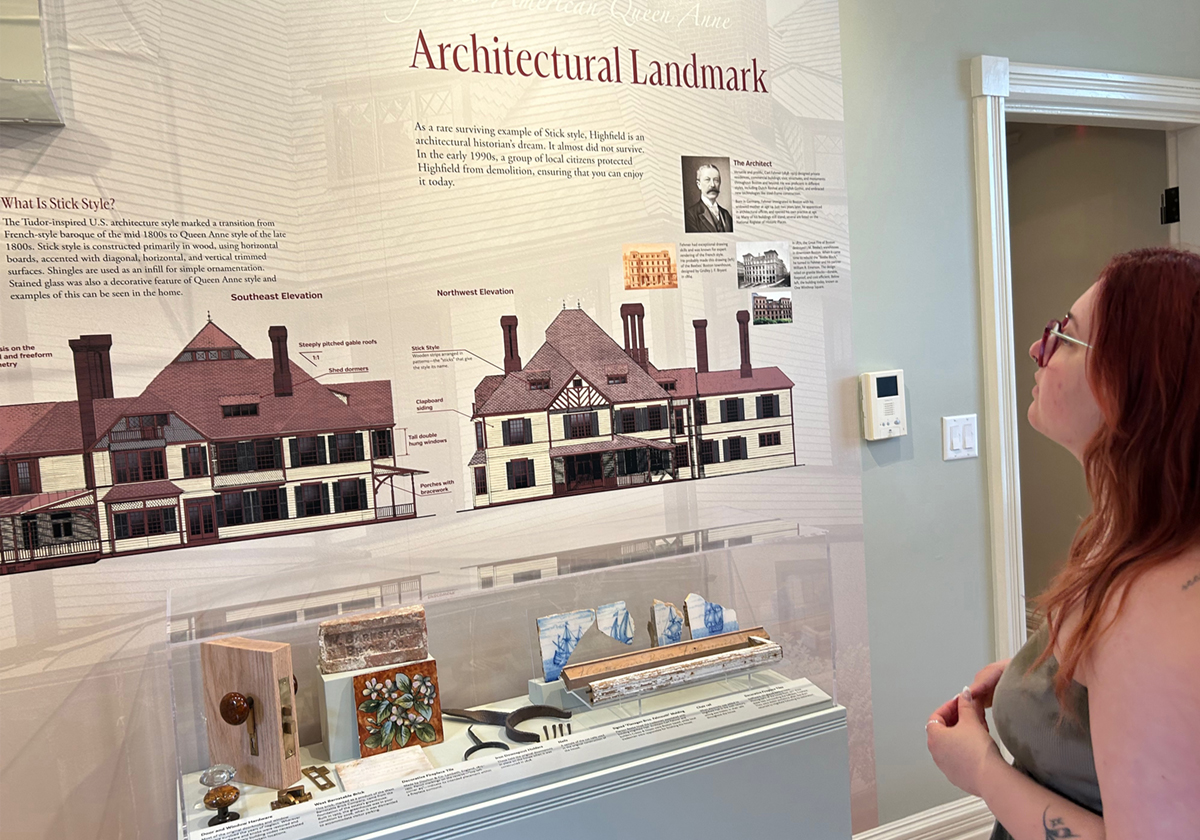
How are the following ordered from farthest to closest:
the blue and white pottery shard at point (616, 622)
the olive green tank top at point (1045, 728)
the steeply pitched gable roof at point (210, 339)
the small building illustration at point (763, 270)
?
the small building illustration at point (763, 270) → the blue and white pottery shard at point (616, 622) → the steeply pitched gable roof at point (210, 339) → the olive green tank top at point (1045, 728)

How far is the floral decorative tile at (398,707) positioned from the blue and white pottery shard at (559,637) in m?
0.23

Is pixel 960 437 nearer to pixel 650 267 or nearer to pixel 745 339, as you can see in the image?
pixel 745 339

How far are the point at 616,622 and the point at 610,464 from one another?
0.42 m

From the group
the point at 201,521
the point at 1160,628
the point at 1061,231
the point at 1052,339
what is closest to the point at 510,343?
the point at 201,521

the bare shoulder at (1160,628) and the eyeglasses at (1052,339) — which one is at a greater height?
the eyeglasses at (1052,339)

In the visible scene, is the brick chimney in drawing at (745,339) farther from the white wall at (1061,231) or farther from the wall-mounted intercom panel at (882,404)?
the white wall at (1061,231)

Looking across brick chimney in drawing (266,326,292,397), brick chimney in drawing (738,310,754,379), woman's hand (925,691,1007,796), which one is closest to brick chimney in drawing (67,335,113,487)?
brick chimney in drawing (266,326,292,397)

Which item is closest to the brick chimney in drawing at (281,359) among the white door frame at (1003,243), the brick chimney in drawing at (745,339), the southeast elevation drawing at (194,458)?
the southeast elevation drawing at (194,458)

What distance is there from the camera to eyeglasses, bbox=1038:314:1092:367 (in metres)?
1.13

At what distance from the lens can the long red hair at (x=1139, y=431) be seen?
98 cm

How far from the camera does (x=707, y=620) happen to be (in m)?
1.92

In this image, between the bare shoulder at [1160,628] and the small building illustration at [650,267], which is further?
the small building illustration at [650,267]

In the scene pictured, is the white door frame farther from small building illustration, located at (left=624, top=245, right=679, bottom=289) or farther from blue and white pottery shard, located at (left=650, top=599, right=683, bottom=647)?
blue and white pottery shard, located at (left=650, top=599, right=683, bottom=647)

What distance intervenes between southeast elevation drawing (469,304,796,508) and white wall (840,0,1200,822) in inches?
14.1
